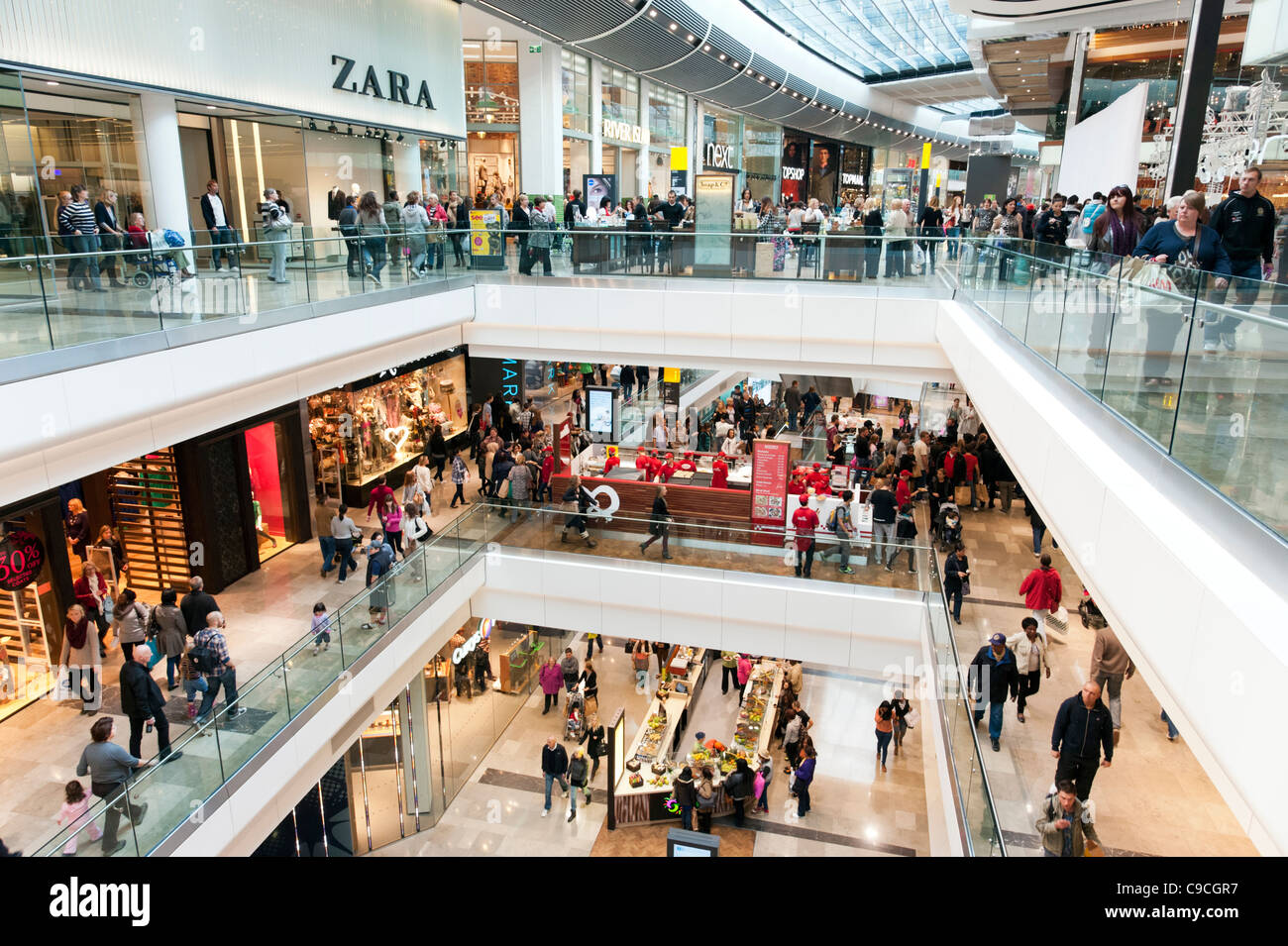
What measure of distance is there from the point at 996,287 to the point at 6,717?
11.4m

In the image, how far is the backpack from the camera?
8.17 m

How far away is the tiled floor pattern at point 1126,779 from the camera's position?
673 cm

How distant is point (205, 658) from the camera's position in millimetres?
8164

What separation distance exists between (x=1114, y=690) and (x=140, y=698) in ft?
29.0

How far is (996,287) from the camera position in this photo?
355 inches

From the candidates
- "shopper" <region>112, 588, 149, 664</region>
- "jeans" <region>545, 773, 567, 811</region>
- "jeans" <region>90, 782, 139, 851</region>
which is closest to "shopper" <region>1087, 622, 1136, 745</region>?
"jeans" <region>90, 782, 139, 851</region>

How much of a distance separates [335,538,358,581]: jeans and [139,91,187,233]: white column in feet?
17.5

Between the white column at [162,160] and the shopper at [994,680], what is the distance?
40.7 ft

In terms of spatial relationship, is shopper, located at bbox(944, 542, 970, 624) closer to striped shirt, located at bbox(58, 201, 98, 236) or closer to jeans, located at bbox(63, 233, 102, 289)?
jeans, located at bbox(63, 233, 102, 289)

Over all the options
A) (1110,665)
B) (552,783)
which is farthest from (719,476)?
(1110,665)

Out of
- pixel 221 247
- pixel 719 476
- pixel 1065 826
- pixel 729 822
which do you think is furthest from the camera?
pixel 719 476

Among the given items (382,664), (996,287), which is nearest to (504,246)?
(382,664)

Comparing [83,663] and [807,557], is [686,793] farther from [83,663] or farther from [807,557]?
[83,663]

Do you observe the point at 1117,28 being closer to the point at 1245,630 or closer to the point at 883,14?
the point at 883,14
